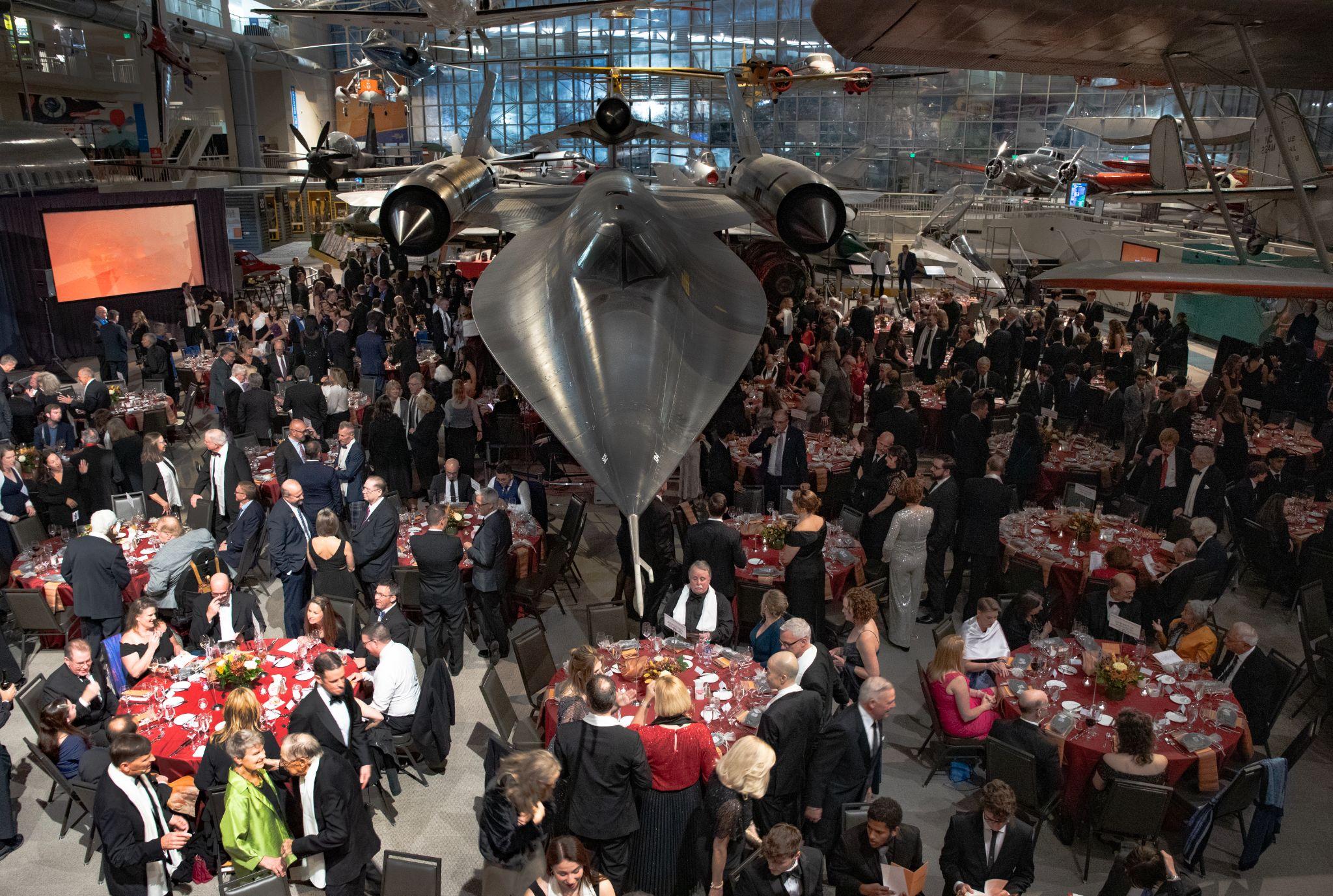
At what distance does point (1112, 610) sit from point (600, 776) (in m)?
4.56

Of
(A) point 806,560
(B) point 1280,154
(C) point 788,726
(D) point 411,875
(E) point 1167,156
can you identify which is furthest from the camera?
(E) point 1167,156

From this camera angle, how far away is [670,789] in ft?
17.1

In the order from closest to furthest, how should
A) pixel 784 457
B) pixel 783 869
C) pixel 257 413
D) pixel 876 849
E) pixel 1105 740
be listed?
pixel 783 869
pixel 876 849
pixel 1105 740
pixel 784 457
pixel 257 413

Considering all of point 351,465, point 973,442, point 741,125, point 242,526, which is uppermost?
point 741,125

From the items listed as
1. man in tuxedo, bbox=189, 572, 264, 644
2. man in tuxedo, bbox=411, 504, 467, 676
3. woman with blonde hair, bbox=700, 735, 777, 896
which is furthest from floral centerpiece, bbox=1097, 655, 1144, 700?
man in tuxedo, bbox=189, 572, 264, 644

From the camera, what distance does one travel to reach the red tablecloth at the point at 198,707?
5.53 meters

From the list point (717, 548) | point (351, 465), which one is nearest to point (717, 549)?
point (717, 548)

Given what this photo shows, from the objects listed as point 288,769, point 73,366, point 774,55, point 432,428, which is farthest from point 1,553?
point 774,55

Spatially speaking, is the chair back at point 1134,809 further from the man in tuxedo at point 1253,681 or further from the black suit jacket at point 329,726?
the black suit jacket at point 329,726

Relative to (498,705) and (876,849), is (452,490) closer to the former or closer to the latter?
(498,705)

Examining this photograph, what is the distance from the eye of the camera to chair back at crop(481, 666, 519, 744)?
591cm

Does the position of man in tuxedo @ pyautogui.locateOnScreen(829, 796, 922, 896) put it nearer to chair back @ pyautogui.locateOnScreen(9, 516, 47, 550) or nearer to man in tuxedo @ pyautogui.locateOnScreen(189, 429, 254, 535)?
man in tuxedo @ pyautogui.locateOnScreen(189, 429, 254, 535)

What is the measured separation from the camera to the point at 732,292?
22.6ft

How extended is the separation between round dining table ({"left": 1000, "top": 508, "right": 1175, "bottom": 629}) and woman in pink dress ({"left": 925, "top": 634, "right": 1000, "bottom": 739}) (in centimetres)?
218
